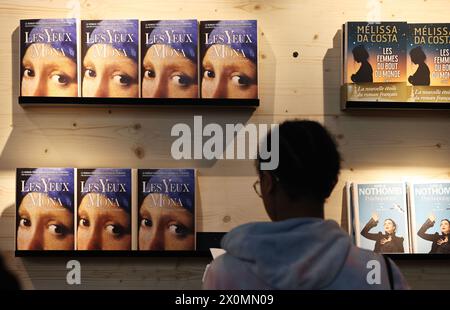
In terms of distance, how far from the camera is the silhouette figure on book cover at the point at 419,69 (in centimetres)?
227

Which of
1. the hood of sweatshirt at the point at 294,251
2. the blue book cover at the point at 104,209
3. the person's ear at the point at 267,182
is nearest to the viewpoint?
the hood of sweatshirt at the point at 294,251

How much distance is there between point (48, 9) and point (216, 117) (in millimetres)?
869

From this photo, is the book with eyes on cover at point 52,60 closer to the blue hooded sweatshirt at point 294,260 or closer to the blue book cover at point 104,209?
the blue book cover at point 104,209

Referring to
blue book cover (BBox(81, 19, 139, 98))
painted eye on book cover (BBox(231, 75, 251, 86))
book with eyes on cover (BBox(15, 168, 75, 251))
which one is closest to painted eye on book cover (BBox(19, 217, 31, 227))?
book with eyes on cover (BBox(15, 168, 75, 251))

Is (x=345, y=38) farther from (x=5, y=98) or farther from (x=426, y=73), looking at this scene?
(x=5, y=98)

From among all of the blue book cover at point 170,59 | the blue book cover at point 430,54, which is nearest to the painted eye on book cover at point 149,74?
the blue book cover at point 170,59

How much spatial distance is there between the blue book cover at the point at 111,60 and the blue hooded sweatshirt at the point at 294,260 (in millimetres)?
1276

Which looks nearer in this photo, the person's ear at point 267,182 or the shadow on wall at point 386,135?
the person's ear at point 267,182

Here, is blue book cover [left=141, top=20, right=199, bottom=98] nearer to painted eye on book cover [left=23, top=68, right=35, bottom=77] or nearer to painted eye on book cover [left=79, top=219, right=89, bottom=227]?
painted eye on book cover [left=23, top=68, right=35, bottom=77]

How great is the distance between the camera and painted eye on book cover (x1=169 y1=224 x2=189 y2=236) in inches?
87.8

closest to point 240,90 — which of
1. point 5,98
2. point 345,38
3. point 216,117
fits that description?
point 216,117

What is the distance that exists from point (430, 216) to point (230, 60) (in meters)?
1.06

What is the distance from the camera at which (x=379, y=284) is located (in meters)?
1.17

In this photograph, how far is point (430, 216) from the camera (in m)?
2.25
